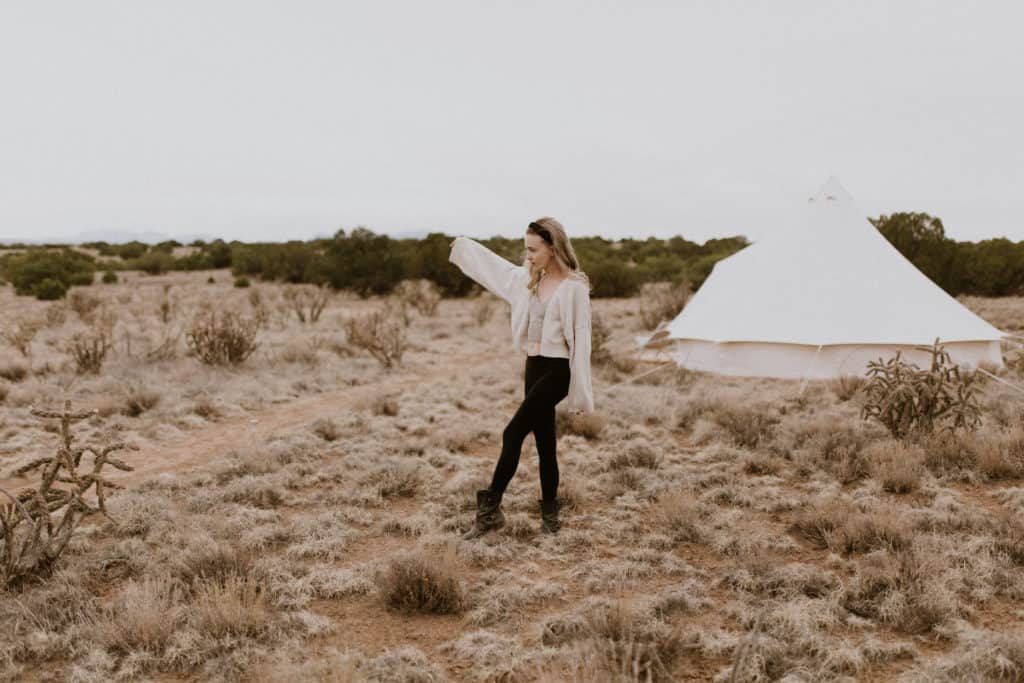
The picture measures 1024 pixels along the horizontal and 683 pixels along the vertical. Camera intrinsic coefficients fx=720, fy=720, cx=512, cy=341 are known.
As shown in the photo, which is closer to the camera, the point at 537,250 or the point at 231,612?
the point at 231,612

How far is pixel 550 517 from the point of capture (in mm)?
5164

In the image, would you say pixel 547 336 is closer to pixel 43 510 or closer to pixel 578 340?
pixel 578 340

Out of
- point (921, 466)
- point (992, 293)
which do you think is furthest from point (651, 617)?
point (992, 293)

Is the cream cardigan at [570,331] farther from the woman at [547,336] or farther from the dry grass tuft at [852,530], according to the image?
the dry grass tuft at [852,530]

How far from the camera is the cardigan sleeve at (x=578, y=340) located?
4.59 m

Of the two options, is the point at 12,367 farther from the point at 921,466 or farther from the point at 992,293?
the point at 992,293

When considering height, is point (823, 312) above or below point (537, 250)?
below

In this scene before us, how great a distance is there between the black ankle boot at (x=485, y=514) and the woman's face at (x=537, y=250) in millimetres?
1616

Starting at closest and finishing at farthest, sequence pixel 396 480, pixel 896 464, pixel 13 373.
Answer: pixel 896 464 < pixel 396 480 < pixel 13 373

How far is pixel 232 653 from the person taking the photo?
3473 millimetres

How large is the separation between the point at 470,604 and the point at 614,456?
323cm

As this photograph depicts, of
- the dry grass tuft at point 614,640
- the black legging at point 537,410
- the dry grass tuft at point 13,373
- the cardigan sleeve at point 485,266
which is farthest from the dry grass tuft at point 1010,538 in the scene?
the dry grass tuft at point 13,373

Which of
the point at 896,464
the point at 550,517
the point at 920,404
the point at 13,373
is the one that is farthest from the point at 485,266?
the point at 13,373

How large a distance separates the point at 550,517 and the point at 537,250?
75.7 inches
